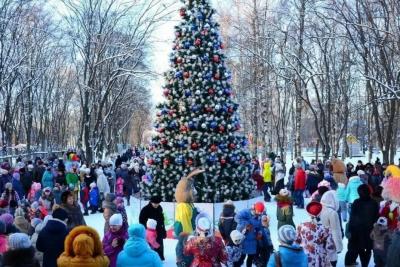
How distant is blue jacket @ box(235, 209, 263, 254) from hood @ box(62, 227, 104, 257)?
3864 mm

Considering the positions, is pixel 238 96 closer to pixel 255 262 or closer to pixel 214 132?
pixel 214 132

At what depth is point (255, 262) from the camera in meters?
9.43

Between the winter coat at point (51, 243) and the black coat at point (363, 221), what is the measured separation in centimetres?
510

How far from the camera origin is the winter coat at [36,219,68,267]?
6895 millimetres

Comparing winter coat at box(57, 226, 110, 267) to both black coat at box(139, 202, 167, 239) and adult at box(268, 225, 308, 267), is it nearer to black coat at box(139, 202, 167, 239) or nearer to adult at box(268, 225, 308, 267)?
adult at box(268, 225, 308, 267)

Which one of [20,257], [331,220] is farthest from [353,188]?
[20,257]

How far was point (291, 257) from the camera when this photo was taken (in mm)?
5906

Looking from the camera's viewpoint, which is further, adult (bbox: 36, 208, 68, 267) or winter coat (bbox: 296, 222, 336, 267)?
winter coat (bbox: 296, 222, 336, 267)

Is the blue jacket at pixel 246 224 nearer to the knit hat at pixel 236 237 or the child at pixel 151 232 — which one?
the knit hat at pixel 236 237

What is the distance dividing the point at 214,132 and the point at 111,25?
1429 cm

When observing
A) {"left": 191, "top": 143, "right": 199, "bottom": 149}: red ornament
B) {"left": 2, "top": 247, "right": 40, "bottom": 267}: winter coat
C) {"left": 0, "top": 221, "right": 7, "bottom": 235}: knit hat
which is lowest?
{"left": 2, "top": 247, "right": 40, "bottom": 267}: winter coat

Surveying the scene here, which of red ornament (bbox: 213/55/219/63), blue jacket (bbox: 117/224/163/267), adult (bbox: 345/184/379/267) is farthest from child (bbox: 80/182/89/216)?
blue jacket (bbox: 117/224/163/267)

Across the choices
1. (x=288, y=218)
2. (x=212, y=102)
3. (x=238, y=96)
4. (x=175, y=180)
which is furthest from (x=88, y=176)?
(x=238, y=96)

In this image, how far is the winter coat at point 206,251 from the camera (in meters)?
6.43
